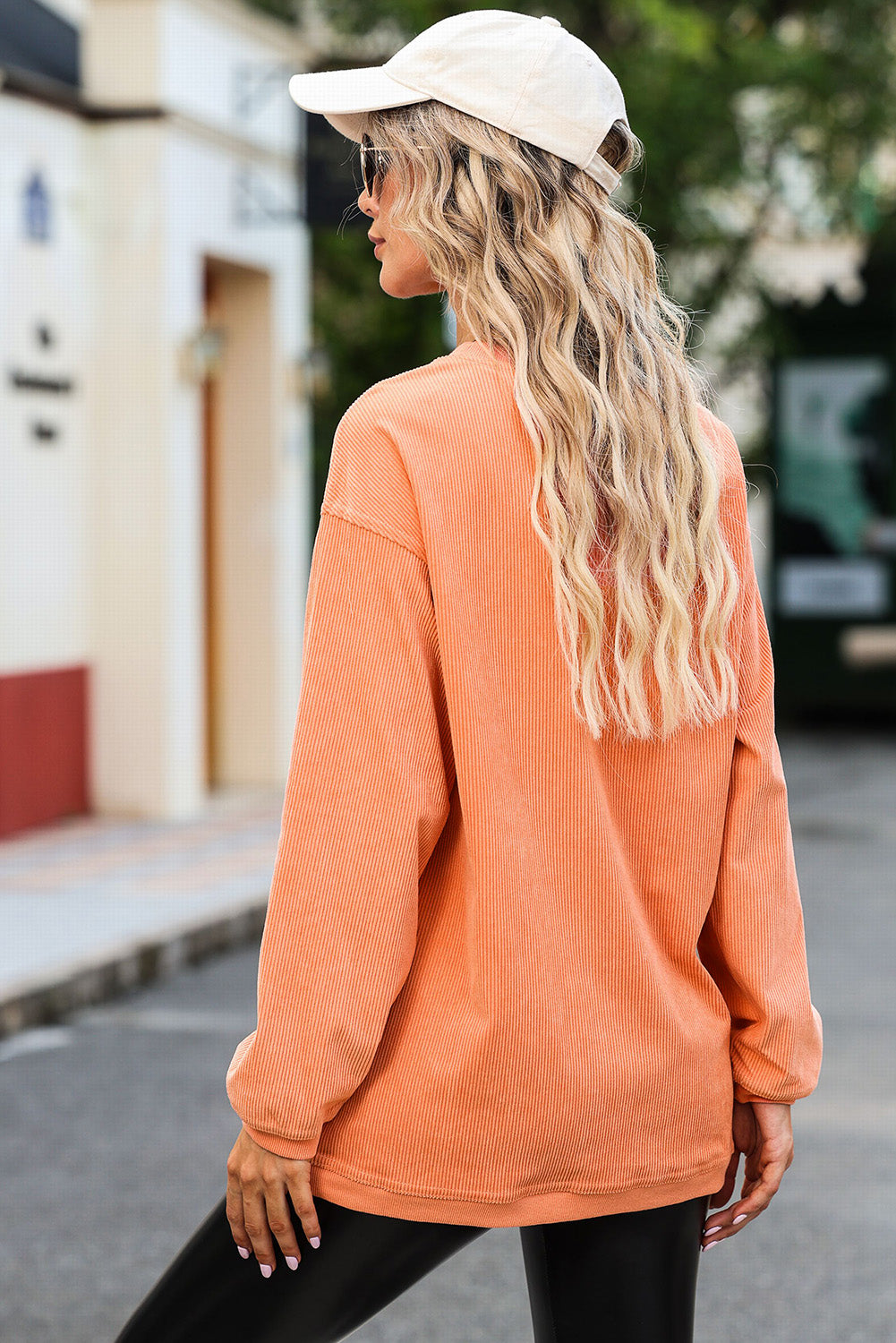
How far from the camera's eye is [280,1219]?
1609 millimetres

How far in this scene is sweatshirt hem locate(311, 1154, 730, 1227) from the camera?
1616 mm

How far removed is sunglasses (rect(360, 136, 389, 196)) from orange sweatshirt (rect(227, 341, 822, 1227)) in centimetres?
20

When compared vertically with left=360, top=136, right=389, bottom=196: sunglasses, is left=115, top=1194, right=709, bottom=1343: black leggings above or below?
below

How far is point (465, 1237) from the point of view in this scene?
168cm

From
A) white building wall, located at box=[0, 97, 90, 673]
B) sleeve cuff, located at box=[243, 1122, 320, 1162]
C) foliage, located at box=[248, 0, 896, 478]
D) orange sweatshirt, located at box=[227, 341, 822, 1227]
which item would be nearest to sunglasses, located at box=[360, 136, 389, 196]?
orange sweatshirt, located at box=[227, 341, 822, 1227]

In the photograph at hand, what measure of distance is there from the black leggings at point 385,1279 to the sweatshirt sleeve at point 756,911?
154 mm

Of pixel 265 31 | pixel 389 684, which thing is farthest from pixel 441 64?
pixel 265 31

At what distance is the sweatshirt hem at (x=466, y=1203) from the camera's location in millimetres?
1616

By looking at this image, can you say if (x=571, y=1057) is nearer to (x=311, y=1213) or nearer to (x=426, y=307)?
(x=311, y=1213)

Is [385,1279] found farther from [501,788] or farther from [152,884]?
[152,884]

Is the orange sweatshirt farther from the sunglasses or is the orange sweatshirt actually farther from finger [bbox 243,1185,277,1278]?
the sunglasses

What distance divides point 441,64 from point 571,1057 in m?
0.90

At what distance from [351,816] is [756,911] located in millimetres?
423

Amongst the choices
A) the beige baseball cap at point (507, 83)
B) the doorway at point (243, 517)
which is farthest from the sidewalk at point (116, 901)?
the beige baseball cap at point (507, 83)
